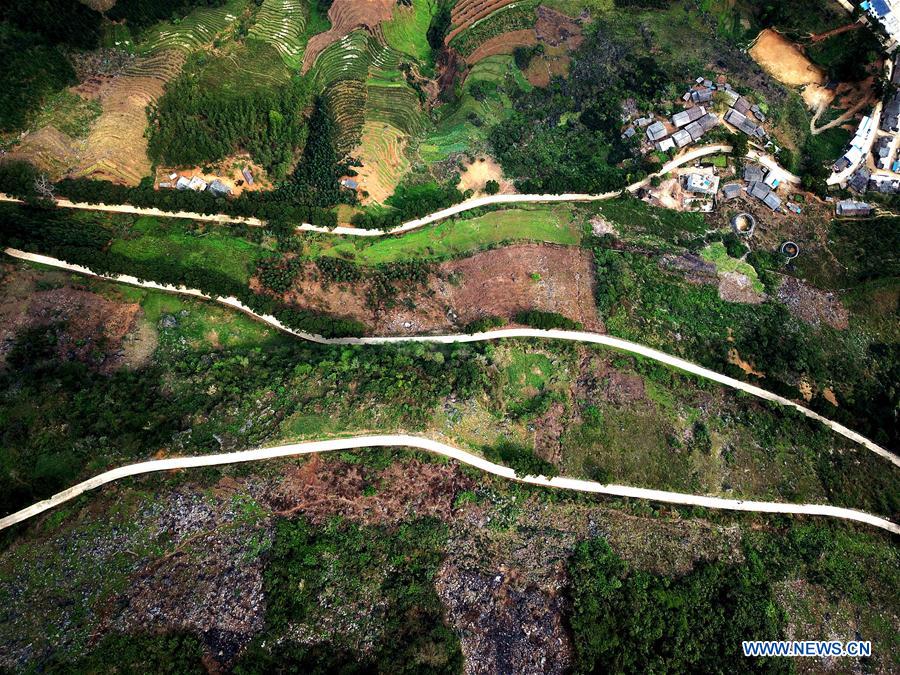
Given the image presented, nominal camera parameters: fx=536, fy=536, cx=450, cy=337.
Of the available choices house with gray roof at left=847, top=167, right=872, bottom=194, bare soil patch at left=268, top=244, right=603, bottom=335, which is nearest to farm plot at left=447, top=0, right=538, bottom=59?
bare soil patch at left=268, top=244, right=603, bottom=335

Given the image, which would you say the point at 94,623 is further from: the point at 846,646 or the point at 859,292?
the point at 859,292

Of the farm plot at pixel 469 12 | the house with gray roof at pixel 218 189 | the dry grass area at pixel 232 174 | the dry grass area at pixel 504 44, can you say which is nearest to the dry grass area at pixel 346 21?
the farm plot at pixel 469 12

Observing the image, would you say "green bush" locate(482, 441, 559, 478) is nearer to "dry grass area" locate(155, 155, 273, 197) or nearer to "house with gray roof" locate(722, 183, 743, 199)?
"house with gray roof" locate(722, 183, 743, 199)

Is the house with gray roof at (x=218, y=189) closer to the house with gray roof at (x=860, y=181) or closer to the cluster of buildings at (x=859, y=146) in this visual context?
the cluster of buildings at (x=859, y=146)

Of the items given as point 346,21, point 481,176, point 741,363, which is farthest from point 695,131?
point 346,21

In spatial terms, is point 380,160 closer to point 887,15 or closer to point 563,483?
point 563,483

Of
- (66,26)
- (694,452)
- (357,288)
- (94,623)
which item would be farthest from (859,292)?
(66,26)

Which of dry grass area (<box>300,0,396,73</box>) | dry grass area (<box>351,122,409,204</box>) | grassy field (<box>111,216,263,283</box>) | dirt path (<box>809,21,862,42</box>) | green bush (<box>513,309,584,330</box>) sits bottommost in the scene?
grassy field (<box>111,216,263,283</box>)
